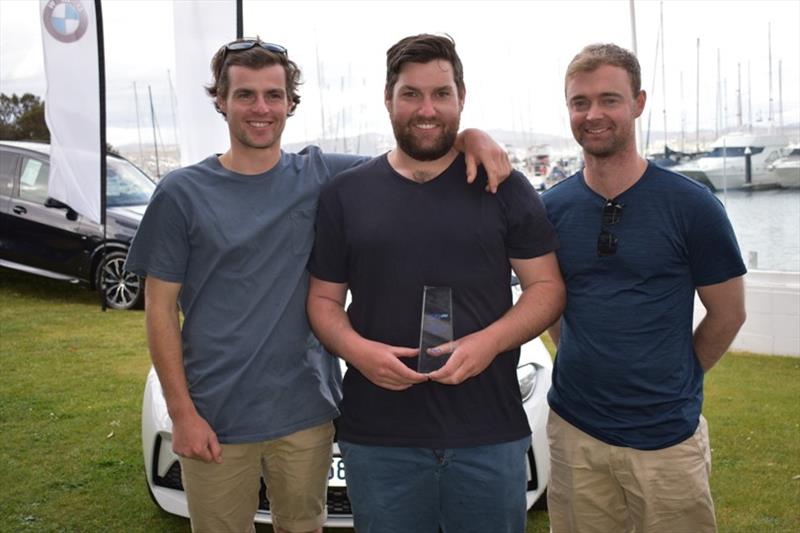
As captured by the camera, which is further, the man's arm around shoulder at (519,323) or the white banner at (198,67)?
the white banner at (198,67)

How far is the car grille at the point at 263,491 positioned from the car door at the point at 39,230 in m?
6.48

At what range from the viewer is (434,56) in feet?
7.70

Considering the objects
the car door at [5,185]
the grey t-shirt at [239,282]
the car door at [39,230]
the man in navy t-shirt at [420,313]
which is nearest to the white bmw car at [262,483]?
the grey t-shirt at [239,282]

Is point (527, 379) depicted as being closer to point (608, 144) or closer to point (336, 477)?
point (336, 477)

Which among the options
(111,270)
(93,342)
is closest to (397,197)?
(93,342)

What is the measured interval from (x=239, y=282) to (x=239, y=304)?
2.7 inches

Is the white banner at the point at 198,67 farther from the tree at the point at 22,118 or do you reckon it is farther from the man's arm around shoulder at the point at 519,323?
the tree at the point at 22,118

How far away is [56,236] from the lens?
9.53 meters

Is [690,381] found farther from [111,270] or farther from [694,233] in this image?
[111,270]

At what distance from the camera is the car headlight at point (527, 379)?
3.73m

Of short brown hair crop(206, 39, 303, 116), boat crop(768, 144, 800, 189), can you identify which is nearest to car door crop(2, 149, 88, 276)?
short brown hair crop(206, 39, 303, 116)

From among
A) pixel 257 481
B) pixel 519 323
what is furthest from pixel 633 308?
pixel 257 481

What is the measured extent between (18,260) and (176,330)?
8150 mm

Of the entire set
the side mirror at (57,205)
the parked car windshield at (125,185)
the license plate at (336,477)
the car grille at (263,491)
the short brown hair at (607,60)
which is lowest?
the car grille at (263,491)
